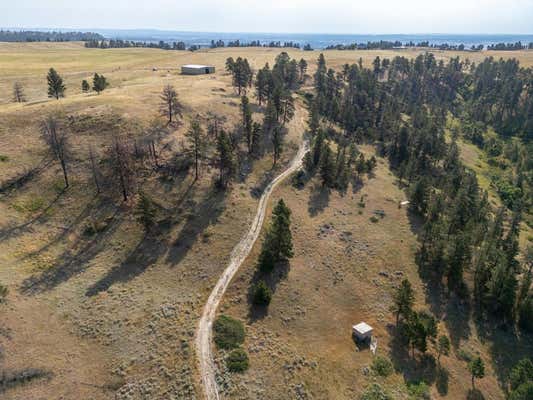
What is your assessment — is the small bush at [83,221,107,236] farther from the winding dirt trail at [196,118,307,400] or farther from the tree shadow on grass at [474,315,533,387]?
the tree shadow on grass at [474,315,533,387]

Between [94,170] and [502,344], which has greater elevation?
[94,170]

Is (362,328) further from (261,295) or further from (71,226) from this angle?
(71,226)

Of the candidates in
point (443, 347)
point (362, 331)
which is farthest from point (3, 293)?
point (443, 347)

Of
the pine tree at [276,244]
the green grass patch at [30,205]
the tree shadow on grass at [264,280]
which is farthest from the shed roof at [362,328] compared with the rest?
the green grass patch at [30,205]

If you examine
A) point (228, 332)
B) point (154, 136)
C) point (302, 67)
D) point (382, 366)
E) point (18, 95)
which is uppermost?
point (302, 67)

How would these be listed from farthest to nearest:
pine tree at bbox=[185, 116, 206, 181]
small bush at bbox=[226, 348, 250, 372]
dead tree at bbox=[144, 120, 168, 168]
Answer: dead tree at bbox=[144, 120, 168, 168]
pine tree at bbox=[185, 116, 206, 181]
small bush at bbox=[226, 348, 250, 372]

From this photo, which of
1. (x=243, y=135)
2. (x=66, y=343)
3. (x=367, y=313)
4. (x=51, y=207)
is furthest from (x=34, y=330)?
(x=243, y=135)

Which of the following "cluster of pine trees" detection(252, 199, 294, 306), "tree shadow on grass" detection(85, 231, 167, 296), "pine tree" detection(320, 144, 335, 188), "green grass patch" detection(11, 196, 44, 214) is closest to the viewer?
"tree shadow on grass" detection(85, 231, 167, 296)

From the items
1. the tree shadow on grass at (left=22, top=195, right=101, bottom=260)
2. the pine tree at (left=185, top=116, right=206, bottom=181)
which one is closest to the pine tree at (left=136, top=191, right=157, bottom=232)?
the tree shadow on grass at (left=22, top=195, right=101, bottom=260)
